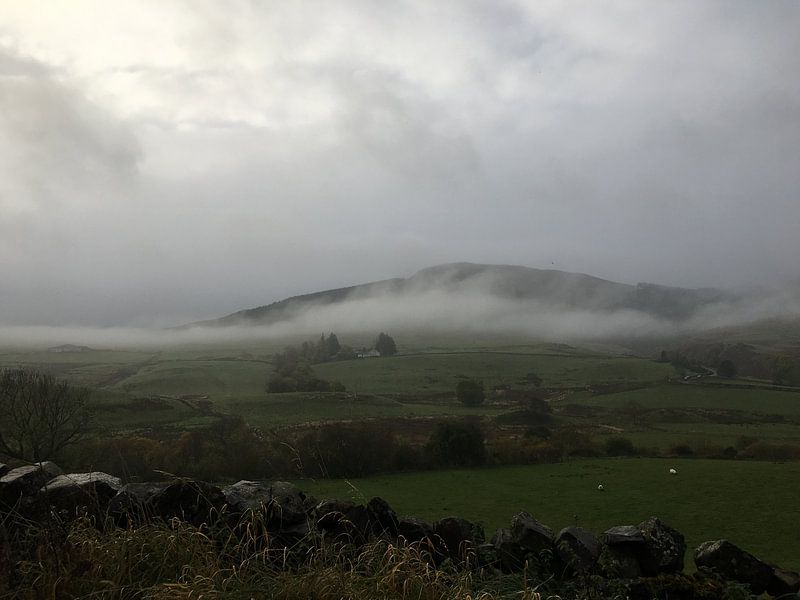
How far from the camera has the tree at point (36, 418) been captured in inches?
1341

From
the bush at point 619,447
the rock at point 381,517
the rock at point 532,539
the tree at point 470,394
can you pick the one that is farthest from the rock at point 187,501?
the tree at point 470,394

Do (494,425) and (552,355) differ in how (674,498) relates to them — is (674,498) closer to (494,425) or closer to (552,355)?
(494,425)

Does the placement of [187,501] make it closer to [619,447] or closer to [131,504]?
[131,504]

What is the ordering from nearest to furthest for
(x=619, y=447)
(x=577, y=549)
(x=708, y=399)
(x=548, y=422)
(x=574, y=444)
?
(x=577, y=549) < (x=619, y=447) < (x=574, y=444) < (x=548, y=422) < (x=708, y=399)

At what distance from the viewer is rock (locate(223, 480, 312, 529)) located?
768cm

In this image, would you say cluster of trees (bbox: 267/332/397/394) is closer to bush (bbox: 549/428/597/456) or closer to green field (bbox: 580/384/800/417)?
green field (bbox: 580/384/800/417)

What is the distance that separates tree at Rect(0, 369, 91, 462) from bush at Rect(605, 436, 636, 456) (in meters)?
41.7

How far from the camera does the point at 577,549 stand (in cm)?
827

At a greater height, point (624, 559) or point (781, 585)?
point (624, 559)

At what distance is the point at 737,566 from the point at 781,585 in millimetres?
729

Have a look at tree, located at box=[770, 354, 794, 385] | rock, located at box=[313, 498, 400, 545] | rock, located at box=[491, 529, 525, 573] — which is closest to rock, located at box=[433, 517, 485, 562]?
rock, located at box=[491, 529, 525, 573]

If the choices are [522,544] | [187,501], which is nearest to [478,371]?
[522,544]

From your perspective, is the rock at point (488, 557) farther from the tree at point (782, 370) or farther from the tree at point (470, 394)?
the tree at point (782, 370)

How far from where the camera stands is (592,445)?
5147cm
